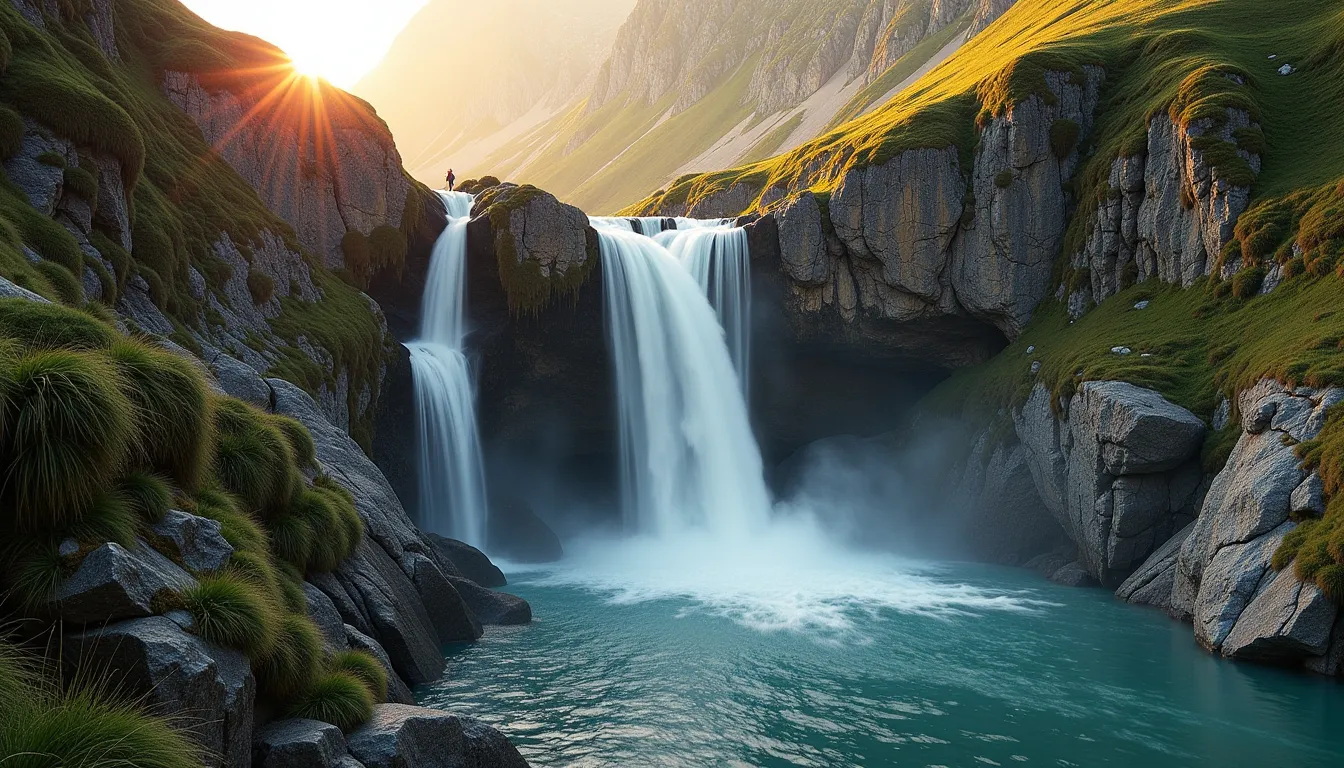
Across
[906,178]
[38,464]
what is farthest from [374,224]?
[38,464]

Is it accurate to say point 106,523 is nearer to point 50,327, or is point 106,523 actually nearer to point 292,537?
point 50,327

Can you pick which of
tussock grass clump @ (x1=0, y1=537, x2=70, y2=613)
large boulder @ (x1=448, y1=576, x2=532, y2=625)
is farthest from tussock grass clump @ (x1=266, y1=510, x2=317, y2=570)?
large boulder @ (x1=448, y1=576, x2=532, y2=625)

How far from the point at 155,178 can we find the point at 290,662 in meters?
28.2

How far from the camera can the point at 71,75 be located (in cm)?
2628

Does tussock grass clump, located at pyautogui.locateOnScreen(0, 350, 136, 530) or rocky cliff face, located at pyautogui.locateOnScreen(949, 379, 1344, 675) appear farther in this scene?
rocky cliff face, located at pyautogui.locateOnScreen(949, 379, 1344, 675)

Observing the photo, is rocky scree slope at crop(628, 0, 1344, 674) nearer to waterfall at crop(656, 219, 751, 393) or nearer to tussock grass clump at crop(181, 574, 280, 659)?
waterfall at crop(656, 219, 751, 393)

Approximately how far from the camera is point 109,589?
29.8 feet

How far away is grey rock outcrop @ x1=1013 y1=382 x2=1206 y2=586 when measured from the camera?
32219 mm

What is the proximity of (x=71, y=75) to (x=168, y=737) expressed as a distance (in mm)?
26963

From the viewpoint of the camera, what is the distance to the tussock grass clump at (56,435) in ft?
29.6

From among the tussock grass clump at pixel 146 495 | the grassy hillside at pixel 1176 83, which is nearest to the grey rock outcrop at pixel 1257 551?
the grassy hillside at pixel 1176 83

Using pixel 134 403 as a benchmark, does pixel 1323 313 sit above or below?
above

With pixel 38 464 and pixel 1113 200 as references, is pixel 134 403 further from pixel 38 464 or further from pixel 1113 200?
pixel 1113 200

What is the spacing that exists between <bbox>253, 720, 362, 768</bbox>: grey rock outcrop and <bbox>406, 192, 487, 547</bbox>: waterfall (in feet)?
111
